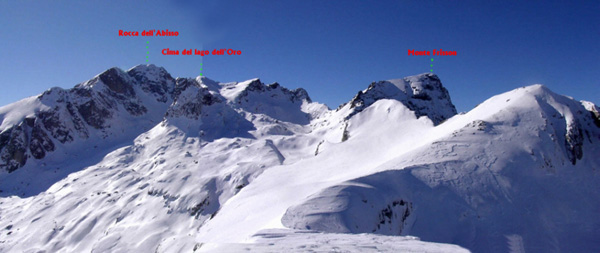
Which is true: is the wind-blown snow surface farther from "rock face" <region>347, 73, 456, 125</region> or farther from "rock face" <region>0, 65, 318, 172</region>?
"rock face" <region>347, 73, 456, 125</region>

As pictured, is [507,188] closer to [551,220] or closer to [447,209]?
[551,220]

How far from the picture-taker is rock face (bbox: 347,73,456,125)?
98.8m

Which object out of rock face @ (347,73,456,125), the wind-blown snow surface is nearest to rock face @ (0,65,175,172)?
the wind-blown snow surface

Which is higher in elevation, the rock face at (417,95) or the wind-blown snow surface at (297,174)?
the rock face at (417,95)

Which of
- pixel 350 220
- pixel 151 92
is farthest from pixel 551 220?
pixel 151 92

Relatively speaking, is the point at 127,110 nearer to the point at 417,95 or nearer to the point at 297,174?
the point at 417,95

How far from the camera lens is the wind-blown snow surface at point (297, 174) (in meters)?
18.6

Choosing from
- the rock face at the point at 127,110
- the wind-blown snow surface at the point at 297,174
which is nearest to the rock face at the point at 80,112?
the rock face at the point at 127,110

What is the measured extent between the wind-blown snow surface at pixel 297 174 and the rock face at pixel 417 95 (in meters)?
0.64

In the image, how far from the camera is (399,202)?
1994 cm

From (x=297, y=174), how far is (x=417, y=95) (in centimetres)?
9023

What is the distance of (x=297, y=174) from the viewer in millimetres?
31672

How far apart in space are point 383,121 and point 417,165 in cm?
2060

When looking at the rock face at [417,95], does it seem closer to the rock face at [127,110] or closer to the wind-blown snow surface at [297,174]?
the wind-blown snow surface at [297,174]
